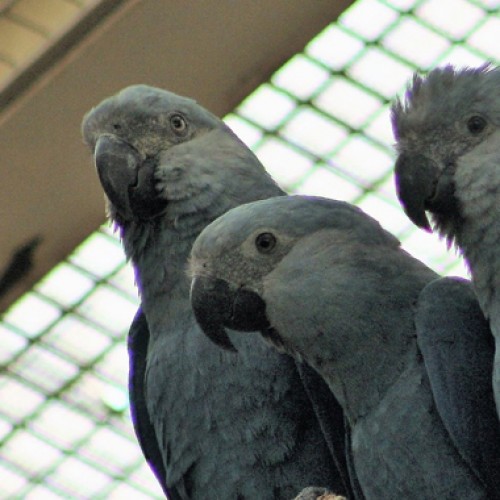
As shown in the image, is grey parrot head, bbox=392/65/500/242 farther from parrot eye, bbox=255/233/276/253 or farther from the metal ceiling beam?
the metal ceiling beam

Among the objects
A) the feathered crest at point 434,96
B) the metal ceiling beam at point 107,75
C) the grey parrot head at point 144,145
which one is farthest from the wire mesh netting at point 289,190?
the feathered crest at point 434,96

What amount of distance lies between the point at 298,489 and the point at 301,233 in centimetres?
81

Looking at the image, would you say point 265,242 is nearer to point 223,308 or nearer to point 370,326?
point 223,308

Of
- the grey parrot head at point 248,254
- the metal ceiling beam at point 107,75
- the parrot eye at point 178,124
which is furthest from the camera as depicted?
the metal ceiling beam at point 107,75

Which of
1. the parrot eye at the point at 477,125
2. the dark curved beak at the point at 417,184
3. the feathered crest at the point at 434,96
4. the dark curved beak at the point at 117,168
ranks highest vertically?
the feathered crest at the point at 434,96

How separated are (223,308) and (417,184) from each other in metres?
0.70

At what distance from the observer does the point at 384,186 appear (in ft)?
29.0

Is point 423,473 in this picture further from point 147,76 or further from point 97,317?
point 97,317

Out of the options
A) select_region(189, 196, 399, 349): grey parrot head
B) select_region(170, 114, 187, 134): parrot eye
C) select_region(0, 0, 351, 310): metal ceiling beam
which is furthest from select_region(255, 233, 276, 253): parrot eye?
select_region(0, 0, 351, 310): metal ceiling beam

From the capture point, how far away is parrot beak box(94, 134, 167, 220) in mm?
5871

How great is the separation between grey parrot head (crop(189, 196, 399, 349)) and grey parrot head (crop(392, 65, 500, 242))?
0.30m

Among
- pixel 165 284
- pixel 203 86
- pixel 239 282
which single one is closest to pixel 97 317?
pixel 203 86

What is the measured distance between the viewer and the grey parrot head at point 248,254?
533cm

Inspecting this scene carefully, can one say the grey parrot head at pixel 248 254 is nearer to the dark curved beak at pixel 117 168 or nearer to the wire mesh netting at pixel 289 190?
the dark curved beak at pixel 117 168
